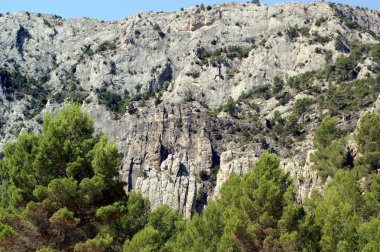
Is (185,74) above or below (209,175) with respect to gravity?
above

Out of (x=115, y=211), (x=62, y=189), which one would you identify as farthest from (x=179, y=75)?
(x=62, y=189)

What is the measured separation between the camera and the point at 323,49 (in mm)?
108250

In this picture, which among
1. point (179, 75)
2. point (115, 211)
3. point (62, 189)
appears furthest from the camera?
point (179, 75)

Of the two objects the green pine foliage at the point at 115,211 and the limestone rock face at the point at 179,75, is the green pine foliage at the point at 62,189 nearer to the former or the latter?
the green pine foliage at the point at 115,211

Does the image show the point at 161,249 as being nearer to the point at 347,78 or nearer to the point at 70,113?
the point at 70,113

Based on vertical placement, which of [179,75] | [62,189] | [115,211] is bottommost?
[115,211]

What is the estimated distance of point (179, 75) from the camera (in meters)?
115

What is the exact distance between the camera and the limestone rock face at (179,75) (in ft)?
265

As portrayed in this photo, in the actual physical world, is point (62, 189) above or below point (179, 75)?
below

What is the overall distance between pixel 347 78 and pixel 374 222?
7013cm

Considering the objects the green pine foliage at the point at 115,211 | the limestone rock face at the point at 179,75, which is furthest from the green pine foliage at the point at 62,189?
the limestone rock face at the point at 179,75

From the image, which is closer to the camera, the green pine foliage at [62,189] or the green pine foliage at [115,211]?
the green pine foliage at [62,189]

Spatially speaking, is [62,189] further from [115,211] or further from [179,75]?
[179,75]

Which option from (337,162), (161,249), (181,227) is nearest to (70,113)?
(161,249)
